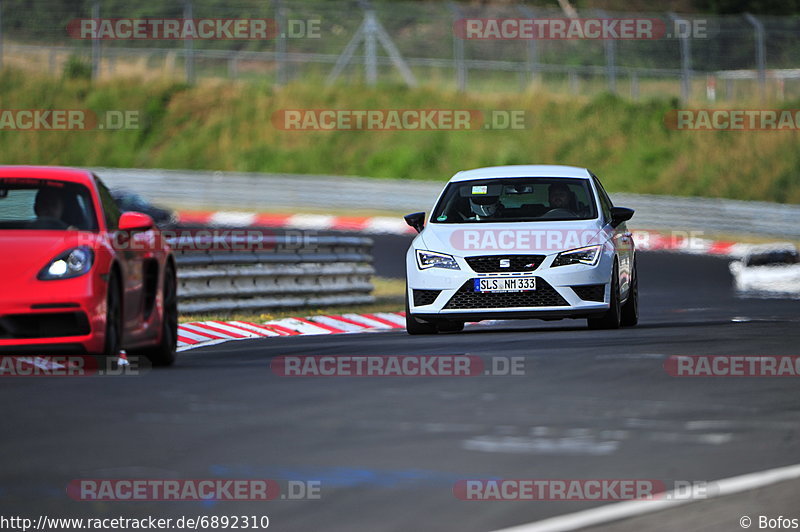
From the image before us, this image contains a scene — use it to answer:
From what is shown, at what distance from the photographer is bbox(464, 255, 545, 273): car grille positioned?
47.3 ft

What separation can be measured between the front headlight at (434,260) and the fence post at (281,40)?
2922 centimetres

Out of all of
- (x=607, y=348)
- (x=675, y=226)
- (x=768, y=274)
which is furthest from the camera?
(x=675, y=226)

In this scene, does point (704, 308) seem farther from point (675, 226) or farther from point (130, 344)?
point (675, 226)

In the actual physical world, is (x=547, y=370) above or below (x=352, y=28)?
below

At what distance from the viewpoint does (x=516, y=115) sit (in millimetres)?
50094

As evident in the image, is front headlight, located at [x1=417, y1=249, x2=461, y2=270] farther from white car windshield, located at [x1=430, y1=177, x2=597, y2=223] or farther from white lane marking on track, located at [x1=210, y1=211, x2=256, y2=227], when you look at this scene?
white lane marking on track, located at [x1=210, y1=211, x2=256, y2=227]

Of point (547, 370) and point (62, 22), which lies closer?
Result: point (547, 370)

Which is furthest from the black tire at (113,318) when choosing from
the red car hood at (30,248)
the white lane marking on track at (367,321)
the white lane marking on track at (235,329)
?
the white lane marking on track at (367,321)

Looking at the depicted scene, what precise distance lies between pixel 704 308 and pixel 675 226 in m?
17.9

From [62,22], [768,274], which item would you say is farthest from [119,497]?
[62,22]

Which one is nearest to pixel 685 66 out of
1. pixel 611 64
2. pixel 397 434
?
pixel 611 64

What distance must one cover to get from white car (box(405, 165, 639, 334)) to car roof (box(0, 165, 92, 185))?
392 centimetres

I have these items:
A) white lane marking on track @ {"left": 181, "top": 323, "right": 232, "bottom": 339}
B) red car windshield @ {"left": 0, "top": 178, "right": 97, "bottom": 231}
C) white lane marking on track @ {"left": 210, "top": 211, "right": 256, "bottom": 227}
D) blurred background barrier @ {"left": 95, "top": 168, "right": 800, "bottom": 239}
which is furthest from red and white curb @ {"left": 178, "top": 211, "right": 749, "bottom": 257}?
red car windshield @ {"left": 0, "top": 178, "right": 97, "bottom": 231}

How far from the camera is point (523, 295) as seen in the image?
47.3 feet
